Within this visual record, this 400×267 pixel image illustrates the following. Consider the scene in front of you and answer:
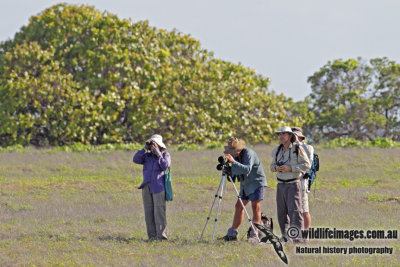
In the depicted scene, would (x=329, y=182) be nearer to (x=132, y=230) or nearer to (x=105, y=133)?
(x=132, y=230)

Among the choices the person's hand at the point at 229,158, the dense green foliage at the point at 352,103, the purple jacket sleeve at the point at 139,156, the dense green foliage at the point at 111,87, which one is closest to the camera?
the person's hand at the point at 229,158

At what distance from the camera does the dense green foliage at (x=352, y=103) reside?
47656 mm

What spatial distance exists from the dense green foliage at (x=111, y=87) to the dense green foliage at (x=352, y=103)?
965cm

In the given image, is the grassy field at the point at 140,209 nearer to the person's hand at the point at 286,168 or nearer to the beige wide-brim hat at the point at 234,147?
the person's hand at the point at 286,168

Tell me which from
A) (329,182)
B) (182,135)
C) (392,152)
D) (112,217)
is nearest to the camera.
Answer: (112,217)

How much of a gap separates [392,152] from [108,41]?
54.1 feet

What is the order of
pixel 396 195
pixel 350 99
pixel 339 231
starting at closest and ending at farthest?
pixel 339 231
pixel 396 195
pixel 350 99

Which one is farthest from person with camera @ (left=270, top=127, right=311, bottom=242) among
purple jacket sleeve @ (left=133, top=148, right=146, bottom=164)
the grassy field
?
purple jacket sleeve @ (left=133, top=148, right=146, bottom=164)

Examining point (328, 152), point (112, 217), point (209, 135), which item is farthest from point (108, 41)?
point (112, 217)

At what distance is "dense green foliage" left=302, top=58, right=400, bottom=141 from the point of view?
47.7m

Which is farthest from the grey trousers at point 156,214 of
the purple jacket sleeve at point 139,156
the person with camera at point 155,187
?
the purple jacket sleeve at point 139,156

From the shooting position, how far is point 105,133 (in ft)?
119

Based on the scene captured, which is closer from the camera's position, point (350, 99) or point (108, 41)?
point (108, 41)

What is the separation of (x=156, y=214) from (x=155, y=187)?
0.50 meters
